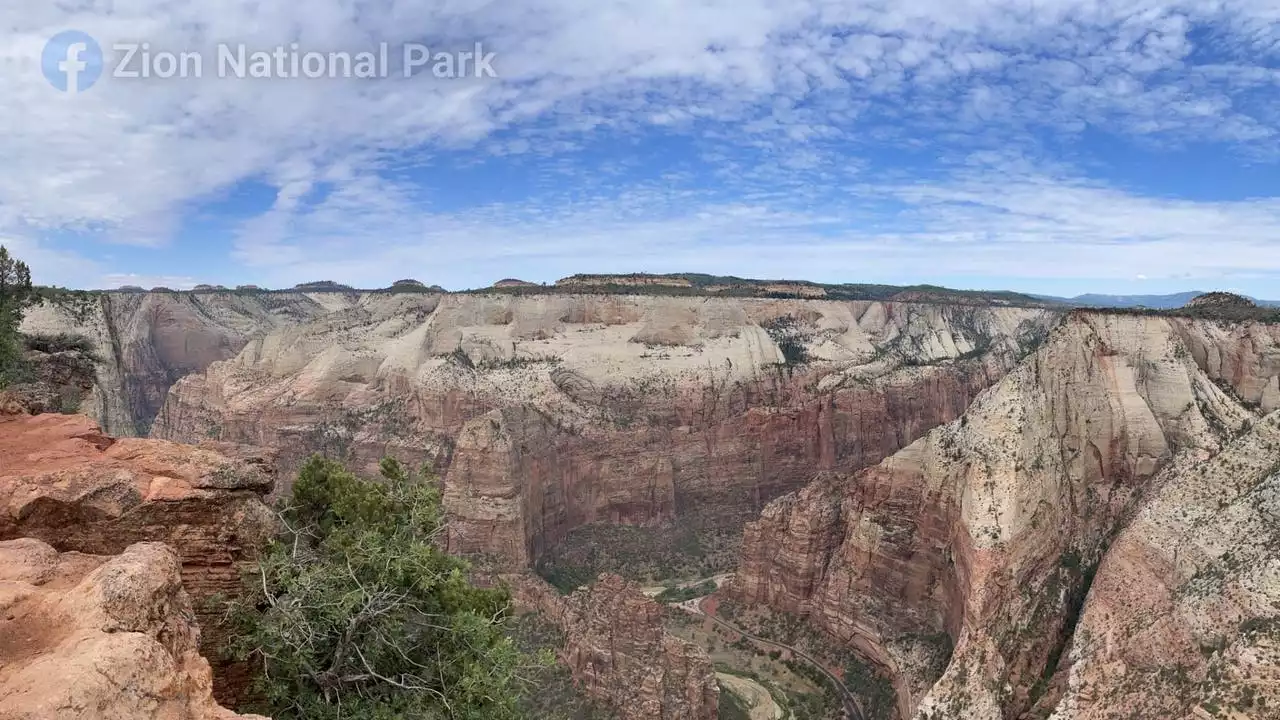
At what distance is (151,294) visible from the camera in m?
114

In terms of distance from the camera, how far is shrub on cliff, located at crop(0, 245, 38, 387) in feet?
70.0

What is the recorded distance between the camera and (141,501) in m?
11.8

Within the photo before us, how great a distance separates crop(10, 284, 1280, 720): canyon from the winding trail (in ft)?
6.56

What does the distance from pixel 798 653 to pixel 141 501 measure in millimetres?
36243

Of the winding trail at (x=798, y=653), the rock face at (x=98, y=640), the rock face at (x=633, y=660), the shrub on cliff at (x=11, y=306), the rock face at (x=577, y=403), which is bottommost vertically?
the winding trail at (x=798, y=653)

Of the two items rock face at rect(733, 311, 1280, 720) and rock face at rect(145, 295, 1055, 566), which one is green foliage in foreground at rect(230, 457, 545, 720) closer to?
rock face at rect(733, 311, 1280, 720)

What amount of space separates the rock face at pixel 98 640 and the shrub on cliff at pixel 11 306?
11.9 metres

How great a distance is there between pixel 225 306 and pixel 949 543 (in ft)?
425

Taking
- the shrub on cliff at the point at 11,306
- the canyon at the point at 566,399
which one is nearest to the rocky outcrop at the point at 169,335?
the canyon at the point at 566,399


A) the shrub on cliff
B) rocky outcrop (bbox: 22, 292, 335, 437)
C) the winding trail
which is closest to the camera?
the shrub on cliff

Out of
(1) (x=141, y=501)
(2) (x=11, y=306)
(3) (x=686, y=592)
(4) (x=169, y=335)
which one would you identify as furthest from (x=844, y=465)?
(4) (x=169, y=335)

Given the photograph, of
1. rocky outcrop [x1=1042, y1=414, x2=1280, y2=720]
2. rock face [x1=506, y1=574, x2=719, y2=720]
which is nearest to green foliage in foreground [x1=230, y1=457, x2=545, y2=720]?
rock face [x1=506, y1=574, x2=719, y2=720]

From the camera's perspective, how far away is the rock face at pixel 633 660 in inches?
1157

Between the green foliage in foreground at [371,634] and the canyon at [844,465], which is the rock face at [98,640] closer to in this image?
the green foliage in foreground at [371,634]
